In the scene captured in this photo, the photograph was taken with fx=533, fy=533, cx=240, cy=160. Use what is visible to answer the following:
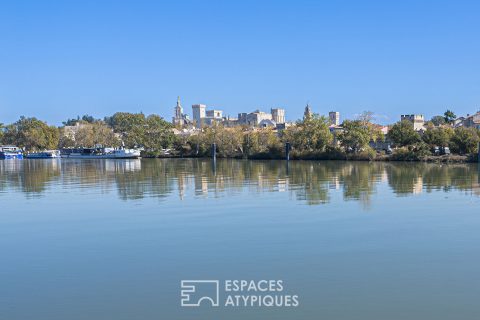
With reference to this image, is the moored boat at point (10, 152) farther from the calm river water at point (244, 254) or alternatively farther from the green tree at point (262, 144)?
the calm river water at point (244, 254)

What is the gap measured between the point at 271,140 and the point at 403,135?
61.7 ft

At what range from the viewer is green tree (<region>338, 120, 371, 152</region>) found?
61.8 metres

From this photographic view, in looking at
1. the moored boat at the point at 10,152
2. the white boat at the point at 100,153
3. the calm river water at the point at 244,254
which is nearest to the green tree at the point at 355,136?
the white boat at the point at 100,153

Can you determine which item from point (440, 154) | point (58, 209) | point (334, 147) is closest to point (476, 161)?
point (440, 154)

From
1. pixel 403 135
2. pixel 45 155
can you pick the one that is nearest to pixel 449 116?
pixel 403 135

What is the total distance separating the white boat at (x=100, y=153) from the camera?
8644 centimetres

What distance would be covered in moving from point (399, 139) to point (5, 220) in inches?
1989

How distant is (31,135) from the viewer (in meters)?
98.5

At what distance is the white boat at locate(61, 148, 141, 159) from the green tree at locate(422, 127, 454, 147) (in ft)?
152

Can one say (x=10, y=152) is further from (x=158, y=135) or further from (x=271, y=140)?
(x=271, y=140)

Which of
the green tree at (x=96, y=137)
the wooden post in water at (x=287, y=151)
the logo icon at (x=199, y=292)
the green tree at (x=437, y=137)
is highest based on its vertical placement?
the green tree at (x=96, y=137)

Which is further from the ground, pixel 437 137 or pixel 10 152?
pixel 437 137

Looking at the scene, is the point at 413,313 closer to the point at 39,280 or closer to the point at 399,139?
the point at 39,280

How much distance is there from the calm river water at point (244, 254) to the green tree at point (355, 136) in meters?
38.8
